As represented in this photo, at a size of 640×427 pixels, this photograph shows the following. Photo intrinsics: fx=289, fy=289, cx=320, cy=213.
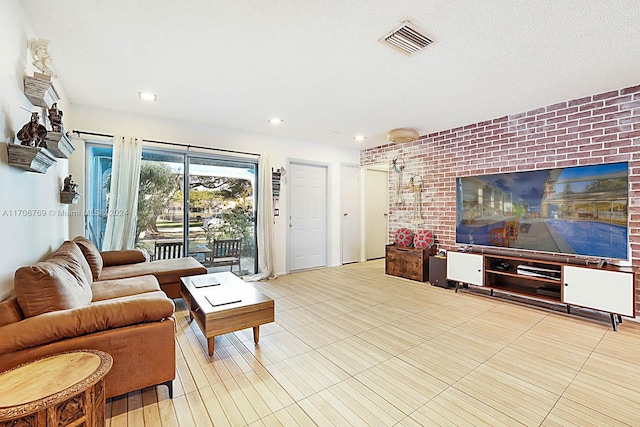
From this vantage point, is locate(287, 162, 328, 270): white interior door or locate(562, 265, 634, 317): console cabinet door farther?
locate(287, 162, 328, 270): white interior door

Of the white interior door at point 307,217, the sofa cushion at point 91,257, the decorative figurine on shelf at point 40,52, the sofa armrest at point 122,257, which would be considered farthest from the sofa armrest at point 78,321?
the white interior door at point 307,217

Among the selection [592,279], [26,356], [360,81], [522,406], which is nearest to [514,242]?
[592,279]

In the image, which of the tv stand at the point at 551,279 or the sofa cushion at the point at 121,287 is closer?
the sofa cushion at the point at 121,287

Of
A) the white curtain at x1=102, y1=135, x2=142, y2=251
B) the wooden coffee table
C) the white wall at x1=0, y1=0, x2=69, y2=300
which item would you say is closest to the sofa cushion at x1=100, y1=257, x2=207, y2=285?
the white curtain at x1=102, y1=135, x2=142, y2=251

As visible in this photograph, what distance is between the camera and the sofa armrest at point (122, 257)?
3.40m

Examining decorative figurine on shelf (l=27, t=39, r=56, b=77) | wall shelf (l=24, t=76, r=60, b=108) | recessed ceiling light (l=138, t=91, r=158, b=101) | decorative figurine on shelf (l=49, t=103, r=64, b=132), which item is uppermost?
recessed ceiling light (l=138, t=91, r=158, b=101)

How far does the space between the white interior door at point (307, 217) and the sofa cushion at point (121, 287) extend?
107 inches

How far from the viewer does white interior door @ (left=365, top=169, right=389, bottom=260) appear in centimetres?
653

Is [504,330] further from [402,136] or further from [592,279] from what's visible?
[402,136]

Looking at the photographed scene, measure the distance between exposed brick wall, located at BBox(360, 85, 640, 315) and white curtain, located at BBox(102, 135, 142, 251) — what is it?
4.14 metres

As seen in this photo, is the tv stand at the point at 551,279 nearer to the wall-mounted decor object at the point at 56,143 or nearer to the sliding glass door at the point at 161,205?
the sliding glass door at the point at 161,205

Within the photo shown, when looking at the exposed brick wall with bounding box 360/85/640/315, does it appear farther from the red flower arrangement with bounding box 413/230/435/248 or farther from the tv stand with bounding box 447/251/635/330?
the tv stand with bounding box 447/251/635/330

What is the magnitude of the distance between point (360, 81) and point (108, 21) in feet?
6.66

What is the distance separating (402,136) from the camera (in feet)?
14.5
